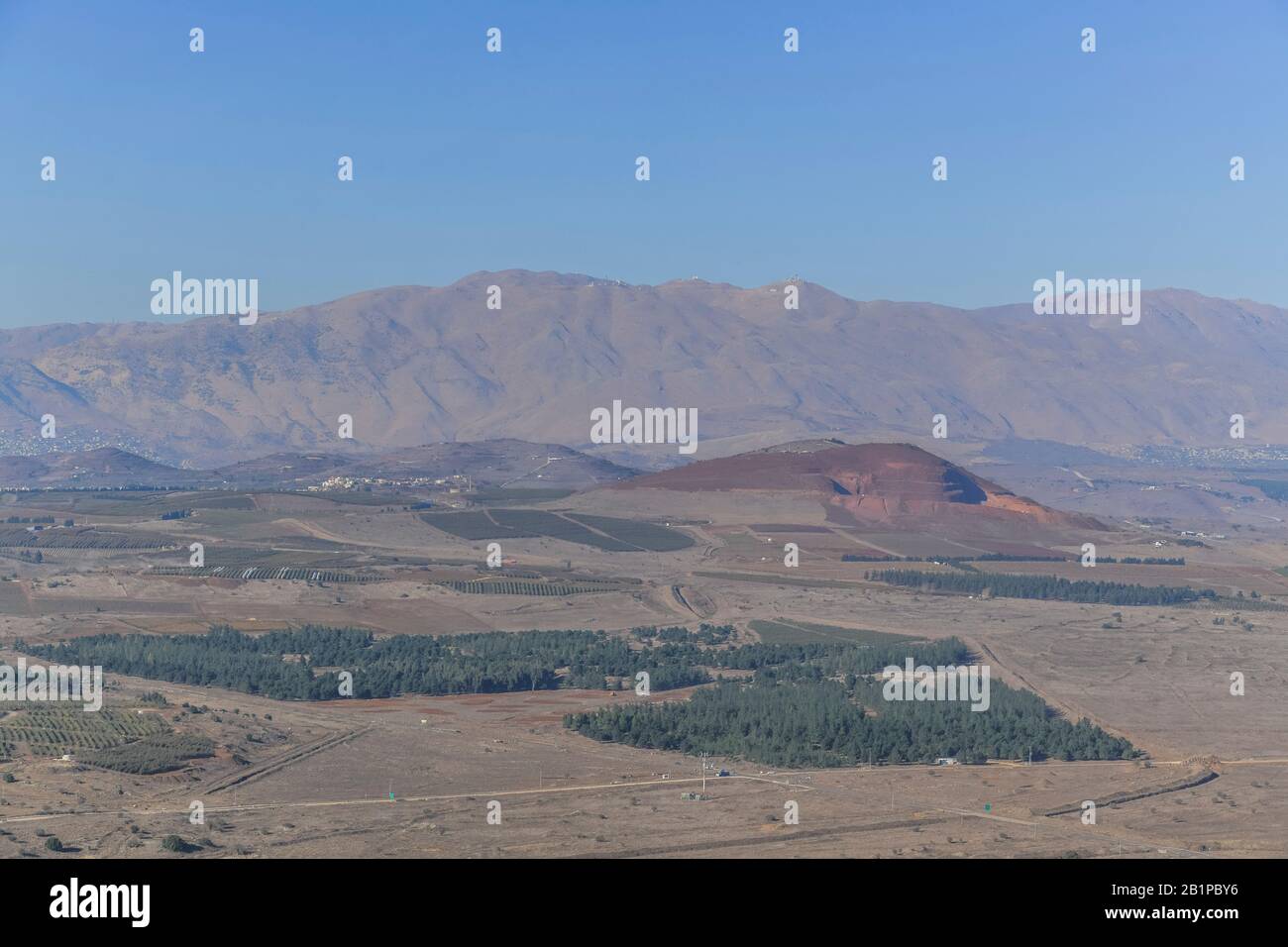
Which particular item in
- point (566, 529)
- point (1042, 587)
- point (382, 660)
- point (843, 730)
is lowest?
point (843, 730)

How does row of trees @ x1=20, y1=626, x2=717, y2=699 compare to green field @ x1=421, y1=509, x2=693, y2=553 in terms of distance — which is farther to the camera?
green field @ x1=421, y1=509, x2=693, y2=553

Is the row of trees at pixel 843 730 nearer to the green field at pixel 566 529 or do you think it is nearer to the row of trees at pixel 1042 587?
the row of trees at pixel 1042 587

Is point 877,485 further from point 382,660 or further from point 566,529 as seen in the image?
point 382,660

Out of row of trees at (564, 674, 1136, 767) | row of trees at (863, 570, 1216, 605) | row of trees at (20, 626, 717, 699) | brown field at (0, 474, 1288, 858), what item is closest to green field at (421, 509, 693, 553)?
brown field at (0, 474, 1288, 858)

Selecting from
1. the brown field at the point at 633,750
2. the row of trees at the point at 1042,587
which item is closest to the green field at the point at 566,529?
the brown field at the point at 633,750

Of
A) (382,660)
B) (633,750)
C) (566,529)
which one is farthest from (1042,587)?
(633,750)

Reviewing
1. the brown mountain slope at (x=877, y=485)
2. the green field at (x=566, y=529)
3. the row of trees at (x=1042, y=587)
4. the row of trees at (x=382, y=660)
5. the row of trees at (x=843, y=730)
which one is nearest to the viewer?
the row of trees at (x=843, y=730)

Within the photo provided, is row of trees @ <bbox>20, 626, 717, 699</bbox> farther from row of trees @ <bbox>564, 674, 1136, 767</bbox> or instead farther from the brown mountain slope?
the brown mountain slope

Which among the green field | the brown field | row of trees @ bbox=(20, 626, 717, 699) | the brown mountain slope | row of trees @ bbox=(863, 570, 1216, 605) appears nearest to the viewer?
the brown field
